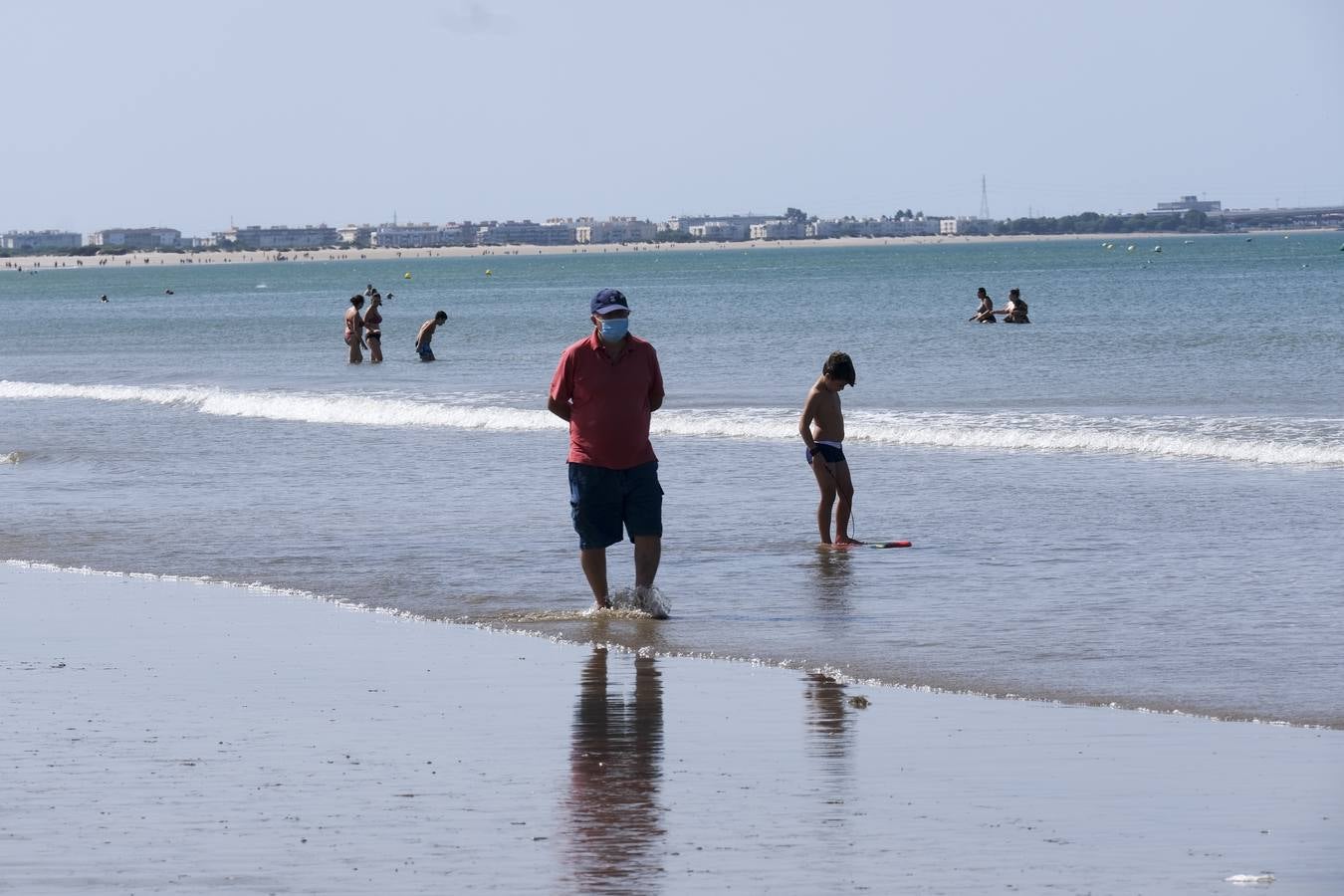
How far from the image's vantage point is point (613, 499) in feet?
31.2

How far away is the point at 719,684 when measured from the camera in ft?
26.5

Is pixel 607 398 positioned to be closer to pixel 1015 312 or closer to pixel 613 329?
pixel 613 329

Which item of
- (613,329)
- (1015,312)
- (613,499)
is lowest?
(1015,312)

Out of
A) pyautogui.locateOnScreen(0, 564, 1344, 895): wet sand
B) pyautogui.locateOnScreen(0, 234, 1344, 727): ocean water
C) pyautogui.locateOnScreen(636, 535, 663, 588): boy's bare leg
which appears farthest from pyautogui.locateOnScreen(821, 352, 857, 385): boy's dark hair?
pyautogui.locateOnScreen(0, 564, 1344, 895): wet sand

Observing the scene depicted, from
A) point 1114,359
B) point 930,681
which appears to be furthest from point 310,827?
point 1114,359

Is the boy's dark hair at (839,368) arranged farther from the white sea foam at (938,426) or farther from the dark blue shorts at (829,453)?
the white sea foam at (938,426)

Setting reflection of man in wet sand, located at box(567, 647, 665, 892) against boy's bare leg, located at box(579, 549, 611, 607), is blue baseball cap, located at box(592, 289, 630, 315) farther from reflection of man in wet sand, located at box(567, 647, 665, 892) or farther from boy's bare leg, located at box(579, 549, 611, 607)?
reflection of man in wet sand, located at box(567, 647, 665, 892)

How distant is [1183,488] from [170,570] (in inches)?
312

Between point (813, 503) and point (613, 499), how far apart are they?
5.07m

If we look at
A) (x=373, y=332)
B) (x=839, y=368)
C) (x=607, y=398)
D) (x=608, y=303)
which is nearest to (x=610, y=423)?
(x=607, y=398)

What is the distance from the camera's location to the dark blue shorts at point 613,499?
9.47 m

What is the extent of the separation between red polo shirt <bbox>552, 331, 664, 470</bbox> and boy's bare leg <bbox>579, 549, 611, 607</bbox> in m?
0.57

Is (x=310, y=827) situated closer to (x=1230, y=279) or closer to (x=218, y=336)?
(x=218, y=336)

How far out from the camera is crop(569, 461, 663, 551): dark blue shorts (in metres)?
9.47
